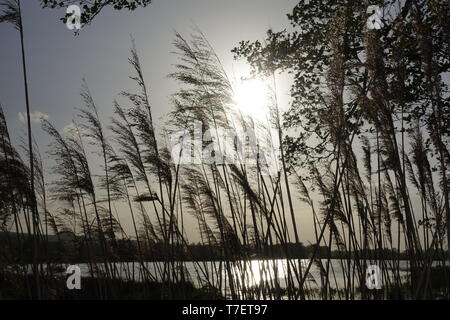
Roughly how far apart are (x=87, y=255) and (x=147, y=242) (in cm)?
103

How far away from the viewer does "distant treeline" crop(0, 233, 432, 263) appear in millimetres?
6212

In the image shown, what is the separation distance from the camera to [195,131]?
20.3 feet

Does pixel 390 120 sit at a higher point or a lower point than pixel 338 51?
lower

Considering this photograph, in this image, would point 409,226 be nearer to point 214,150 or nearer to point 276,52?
point 214,150

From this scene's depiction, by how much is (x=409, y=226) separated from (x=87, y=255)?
5.15 meters

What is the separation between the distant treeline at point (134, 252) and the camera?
6.21m

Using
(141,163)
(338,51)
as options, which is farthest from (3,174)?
(338,51)

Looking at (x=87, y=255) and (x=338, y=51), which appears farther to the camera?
(x=87, y=255)

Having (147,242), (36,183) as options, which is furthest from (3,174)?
(147,242)

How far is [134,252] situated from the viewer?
832cm

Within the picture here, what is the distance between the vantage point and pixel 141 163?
666 centimetres
